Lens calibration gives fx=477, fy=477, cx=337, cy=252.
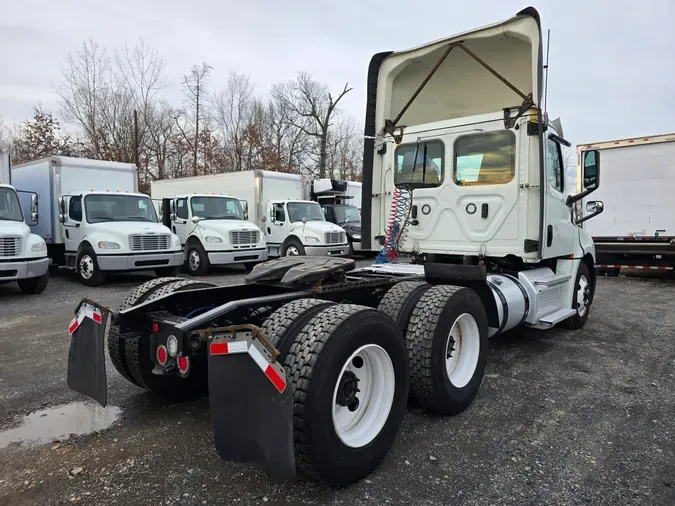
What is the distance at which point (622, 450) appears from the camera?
3209mm

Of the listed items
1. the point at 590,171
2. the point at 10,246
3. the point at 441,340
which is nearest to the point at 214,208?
the point at 10,246

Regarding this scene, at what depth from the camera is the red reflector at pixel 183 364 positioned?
2854mm

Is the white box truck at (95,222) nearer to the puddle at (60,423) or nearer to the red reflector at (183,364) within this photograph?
the puddle at (60,423)

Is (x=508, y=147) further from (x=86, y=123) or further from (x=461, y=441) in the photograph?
(x=86, y=123)

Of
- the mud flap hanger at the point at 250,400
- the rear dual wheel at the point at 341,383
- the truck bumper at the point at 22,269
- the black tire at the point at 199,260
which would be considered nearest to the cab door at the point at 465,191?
the rear dual wheel at the point at 341,383

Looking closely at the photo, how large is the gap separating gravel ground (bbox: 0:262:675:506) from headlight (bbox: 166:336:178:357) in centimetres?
71

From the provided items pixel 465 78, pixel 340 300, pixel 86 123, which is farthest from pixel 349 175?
pixel 340 300

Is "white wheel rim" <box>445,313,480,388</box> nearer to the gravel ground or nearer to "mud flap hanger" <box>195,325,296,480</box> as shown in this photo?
the gravel ground

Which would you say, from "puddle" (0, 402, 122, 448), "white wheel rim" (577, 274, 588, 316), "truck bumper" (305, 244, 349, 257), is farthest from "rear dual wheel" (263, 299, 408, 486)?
"truck bumper" (305, 244, 349, 257)

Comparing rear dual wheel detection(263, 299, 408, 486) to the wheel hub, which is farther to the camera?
the wheel hub

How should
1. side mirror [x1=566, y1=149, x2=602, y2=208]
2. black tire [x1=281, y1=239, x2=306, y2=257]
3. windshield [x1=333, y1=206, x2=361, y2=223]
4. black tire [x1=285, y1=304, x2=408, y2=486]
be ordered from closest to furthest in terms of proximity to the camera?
black tire [x1=285, y1=304, x2=408, y2=486]
side mirror [x1=566, y1=149, x2=602, y2=208]
black tire [x1=281, y1=239, x2=306, y2=257]
windshield [x1=333, y1=206, x2=361, y2=223]

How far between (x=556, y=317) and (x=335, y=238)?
9.93m

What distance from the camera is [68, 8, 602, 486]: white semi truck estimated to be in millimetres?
2463

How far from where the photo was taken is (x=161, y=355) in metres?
3.05
